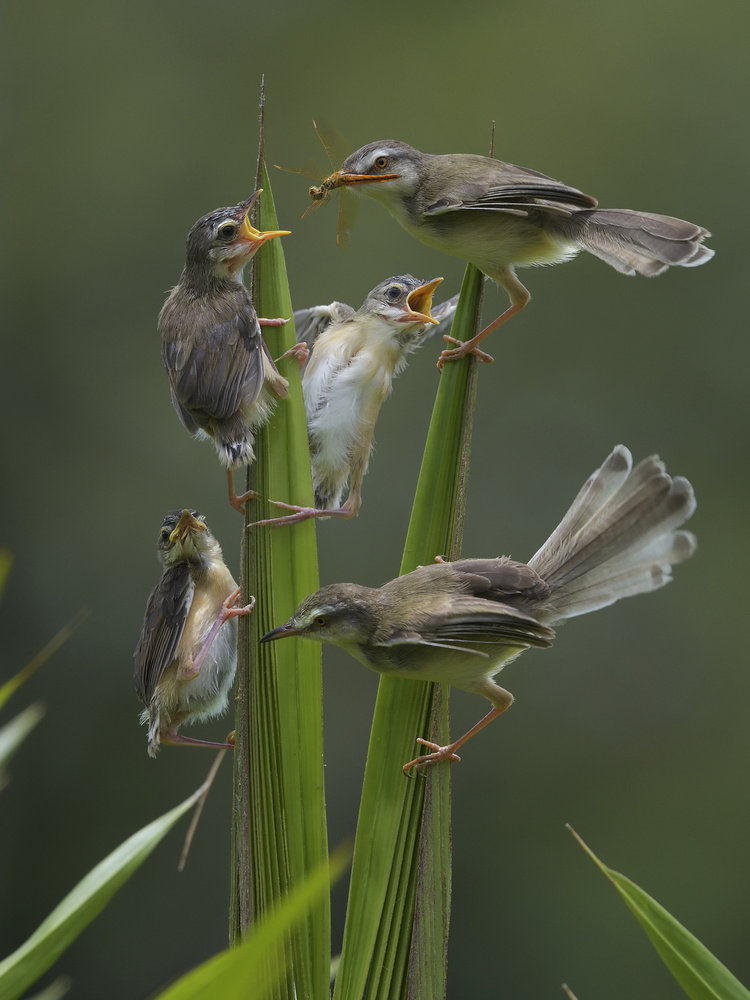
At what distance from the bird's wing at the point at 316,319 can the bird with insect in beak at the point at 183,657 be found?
16.9 inches

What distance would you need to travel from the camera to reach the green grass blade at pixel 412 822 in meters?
0.77

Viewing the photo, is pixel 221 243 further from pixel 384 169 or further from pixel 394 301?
pixel 394 301

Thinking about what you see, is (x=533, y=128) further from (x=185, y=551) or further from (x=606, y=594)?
(x=606, y=594)

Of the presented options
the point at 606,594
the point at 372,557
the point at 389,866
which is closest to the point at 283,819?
the point at 389,866

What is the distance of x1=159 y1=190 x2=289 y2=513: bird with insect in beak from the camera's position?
929mm

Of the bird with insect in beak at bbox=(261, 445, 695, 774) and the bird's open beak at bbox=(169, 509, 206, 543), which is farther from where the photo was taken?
the bird's open beak at bbox=(169, 509, 206, 543)

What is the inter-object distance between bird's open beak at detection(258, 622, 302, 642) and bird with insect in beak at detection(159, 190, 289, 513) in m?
0.13

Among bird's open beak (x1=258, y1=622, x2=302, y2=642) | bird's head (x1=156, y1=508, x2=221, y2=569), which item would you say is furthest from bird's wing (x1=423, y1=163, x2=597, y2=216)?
bird's head (x1=156, y1=508, x2=221, y2=569)

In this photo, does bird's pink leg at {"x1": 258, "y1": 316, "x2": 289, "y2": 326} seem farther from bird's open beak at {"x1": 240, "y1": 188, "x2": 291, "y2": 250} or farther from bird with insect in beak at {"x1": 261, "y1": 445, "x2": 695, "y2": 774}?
bird with insect in beak at {"x1": 261, "y1": 445, "x2": 695, "y2": 774}

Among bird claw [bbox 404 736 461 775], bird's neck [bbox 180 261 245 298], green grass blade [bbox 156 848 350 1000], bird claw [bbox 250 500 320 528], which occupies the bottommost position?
green grass blade [bbox 156 848 350 1000]

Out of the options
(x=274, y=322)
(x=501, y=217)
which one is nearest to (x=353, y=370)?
(x=501, y=217)

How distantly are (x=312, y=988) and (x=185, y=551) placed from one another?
2.65 ft

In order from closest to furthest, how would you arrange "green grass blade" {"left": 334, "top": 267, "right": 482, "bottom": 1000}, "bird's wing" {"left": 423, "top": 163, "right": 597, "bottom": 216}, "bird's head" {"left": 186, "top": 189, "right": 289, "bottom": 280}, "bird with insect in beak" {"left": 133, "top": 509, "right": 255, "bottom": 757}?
"green grass blade" {"left": 334, "top": 267, "right": 482, "bottom": 1000}
"bird's wing" {"left": 423, "top": 163, "right": 597, "bottom": 216}
"bird's head" {"left": 186, "top": 189, "right": 289, "bottom": 280}
"bird with insect in beak" {"left": 133, "top": 509, "right": 255, "bottom": 757}

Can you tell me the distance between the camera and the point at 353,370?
1519 millimetres
